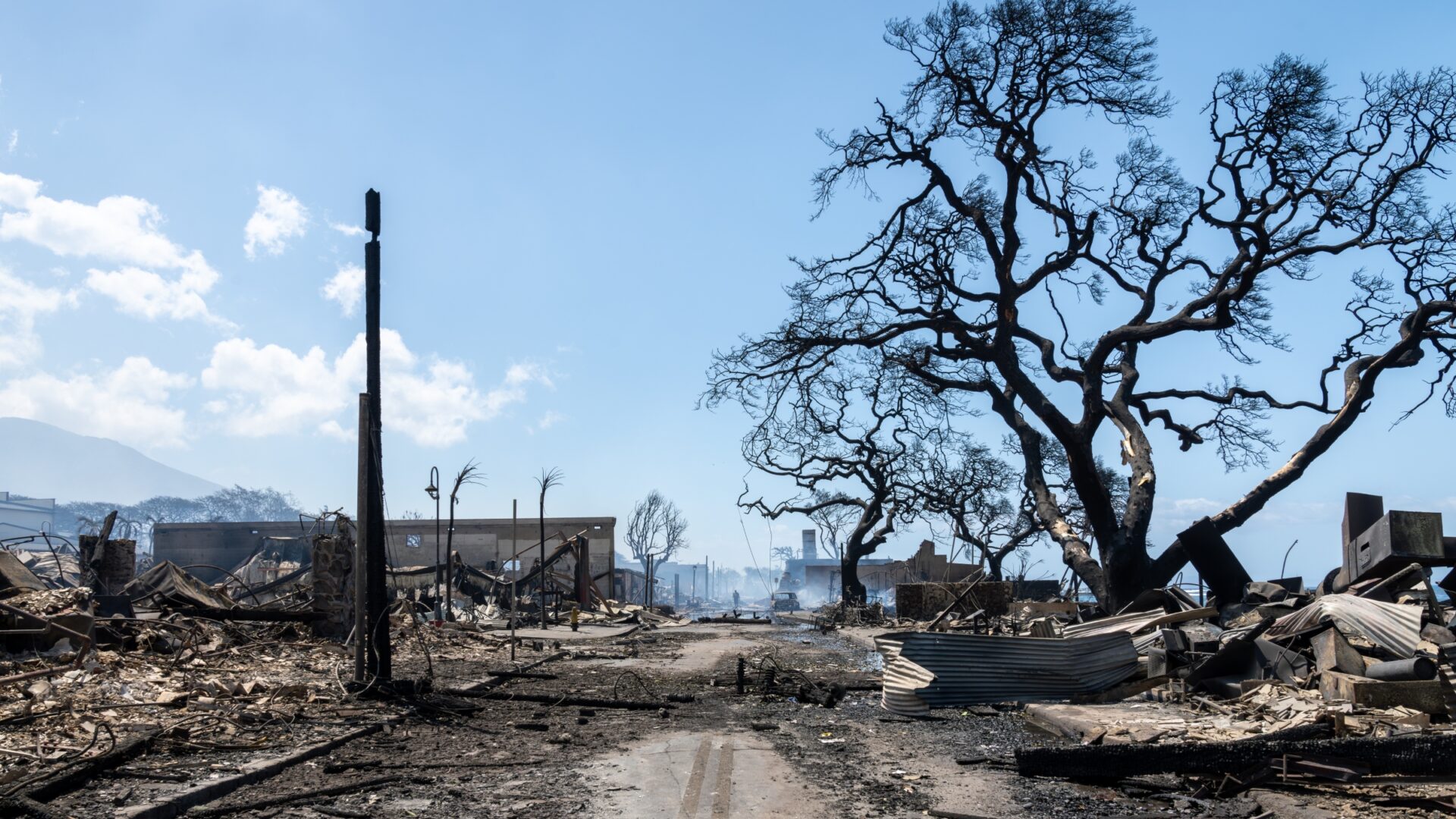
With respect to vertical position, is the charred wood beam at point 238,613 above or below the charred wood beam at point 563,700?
above

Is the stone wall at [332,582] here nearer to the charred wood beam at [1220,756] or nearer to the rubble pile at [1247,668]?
the rubble pile at [1247,668]

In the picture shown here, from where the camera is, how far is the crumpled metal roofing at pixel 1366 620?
1051 centimetres

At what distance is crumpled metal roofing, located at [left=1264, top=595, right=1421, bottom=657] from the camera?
10.5m

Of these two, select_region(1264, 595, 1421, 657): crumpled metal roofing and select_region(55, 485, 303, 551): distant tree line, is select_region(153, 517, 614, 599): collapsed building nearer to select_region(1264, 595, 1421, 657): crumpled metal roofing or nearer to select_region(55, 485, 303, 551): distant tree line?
select_region(1264, 595, 1421, 657): crumpled metal roofing

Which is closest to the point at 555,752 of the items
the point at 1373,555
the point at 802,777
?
the point at 802,777

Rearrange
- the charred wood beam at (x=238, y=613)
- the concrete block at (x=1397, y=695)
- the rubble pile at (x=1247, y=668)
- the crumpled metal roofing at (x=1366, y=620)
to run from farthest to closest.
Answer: the charred wood beam at (x=238, y=613)
the crumpled metal roofing at (x=1366, y=620)
the concrete block at (x=1397, y=695)
the rubble pile at (x=1247, y=668)

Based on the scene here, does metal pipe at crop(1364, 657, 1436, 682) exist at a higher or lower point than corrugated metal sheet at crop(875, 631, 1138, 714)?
higher

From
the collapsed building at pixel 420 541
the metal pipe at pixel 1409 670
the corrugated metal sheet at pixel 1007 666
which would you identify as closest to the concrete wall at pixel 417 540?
the collapsed building at pixel 420 541

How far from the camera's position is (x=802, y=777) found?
300 inches

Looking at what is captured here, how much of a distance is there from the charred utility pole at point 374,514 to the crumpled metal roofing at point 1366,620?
405 inches

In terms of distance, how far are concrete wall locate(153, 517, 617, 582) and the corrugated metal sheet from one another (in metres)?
53.3

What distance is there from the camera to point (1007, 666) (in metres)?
12.1

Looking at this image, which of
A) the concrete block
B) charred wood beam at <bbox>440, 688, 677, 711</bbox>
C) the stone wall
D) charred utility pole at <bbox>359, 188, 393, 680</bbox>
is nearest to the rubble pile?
the concrete block

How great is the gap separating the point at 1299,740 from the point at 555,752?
5573 millimetres
